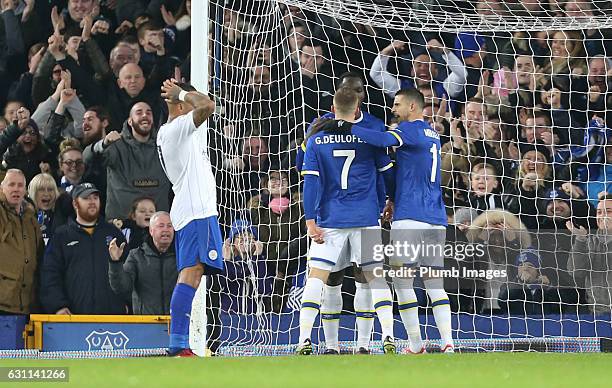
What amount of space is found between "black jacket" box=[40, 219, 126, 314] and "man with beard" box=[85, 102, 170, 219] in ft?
1.59

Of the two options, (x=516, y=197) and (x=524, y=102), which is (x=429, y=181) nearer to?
(x=516, y=197)

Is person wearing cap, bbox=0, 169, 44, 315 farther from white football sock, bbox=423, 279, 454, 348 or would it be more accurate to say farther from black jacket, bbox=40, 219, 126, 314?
white football sock, bbox=423, 279, 454, 348

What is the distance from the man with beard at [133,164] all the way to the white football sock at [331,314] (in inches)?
118

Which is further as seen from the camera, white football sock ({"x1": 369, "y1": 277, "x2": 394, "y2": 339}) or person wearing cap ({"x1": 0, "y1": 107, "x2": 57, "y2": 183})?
person wearing cap ({"x1": 0, "y1": 107, "x2": 57, "y2": 183})

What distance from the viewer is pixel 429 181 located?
7332 millimetres

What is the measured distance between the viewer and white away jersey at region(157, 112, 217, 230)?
263 inches

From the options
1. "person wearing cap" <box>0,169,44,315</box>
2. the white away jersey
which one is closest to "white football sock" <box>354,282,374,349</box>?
the white away jersey

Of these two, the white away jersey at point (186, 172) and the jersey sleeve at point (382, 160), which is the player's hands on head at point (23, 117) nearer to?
the white away jersey at point (186, 172)

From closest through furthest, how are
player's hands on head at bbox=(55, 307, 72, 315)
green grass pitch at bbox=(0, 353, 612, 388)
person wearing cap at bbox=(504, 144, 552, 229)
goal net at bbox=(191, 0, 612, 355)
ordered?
green grass pitch at bbox=(0, 353, 612, 388), goal net at bbox=(191, 0, 612, 355), player's hands on head at bbox=(55, 307, 72, 315), person wearing cap at bbox=(504, 144, 552, 229)

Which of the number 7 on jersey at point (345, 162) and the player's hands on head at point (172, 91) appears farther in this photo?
the number 7 on jersey at point (345, 162)

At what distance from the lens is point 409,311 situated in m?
7.09

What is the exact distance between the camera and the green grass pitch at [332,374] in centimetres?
362

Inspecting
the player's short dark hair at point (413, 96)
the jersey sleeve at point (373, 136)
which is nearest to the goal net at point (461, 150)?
the player's short dark hair at point (413, 96)

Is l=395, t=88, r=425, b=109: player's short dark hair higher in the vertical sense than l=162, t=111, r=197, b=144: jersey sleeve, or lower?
higher
